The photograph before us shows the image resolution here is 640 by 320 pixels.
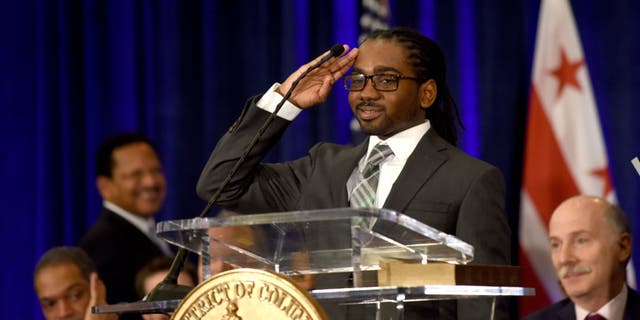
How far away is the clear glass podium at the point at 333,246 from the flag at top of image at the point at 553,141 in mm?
2400

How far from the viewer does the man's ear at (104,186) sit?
4812 millimetres

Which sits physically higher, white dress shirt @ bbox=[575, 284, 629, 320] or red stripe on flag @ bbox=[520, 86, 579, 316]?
red stripe on flag @ bbox=[520, 86, 579, 316]

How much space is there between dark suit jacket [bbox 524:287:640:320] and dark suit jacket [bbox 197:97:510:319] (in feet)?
3.89

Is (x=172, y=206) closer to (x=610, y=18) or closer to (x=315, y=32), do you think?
(x=315, y=32)

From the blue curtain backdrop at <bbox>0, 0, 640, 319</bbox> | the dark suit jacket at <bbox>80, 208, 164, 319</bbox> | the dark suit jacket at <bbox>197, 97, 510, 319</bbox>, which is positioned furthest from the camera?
the blue curtain backdrop at <bbox>0, 0, 640, 319</bbox>

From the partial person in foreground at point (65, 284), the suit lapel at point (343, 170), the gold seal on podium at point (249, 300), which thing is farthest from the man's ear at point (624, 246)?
the gold seal on podium at point (249, 300)

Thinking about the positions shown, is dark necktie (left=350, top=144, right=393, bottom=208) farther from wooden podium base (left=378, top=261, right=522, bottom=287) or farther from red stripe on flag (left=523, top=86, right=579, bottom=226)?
red stripe on flag (left=523, top=86, right=579, bottom=226)

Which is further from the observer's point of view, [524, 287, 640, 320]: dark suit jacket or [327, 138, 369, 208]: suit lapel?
[524, 287, 640, 320]: dark suit jacket

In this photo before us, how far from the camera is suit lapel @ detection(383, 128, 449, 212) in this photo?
2332mm

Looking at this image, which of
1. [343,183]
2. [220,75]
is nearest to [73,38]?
[220,75]

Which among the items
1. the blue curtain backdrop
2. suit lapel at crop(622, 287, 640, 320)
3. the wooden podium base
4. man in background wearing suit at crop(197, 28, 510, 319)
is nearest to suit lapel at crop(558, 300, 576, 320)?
suit lapel at crop(622, 287, 640, 320)

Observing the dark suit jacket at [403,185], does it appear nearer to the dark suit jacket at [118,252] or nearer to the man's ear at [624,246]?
the man's ear at [624,246]

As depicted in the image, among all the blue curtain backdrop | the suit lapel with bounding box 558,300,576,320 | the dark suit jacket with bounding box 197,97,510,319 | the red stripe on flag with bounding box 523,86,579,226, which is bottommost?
the suit lapel with bounding box 558,300,576,320

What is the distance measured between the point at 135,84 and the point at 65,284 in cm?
151
